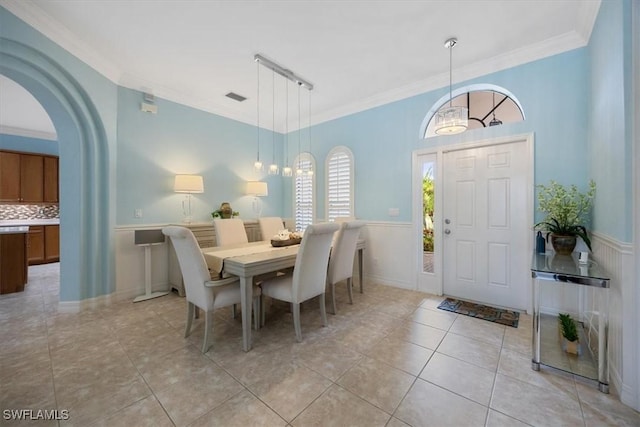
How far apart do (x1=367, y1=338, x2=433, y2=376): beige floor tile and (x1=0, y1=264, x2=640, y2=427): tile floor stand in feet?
0.04

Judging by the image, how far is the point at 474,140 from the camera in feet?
10.2

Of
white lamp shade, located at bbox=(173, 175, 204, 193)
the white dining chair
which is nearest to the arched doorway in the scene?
white lamp shade, located at bbox=(173, 175, 204, 193)

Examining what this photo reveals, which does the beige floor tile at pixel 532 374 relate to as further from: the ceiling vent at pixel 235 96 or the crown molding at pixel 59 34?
the crown molding at pixel 59 34

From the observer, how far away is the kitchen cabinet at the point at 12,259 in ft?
11.3

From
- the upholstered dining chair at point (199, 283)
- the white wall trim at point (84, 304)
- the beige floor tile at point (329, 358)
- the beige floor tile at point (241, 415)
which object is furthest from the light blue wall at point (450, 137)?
the white wall trim at point (84, 304)

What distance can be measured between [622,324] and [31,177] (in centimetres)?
892

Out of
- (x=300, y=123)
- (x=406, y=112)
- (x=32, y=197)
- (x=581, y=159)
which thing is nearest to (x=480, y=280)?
(x=581, y=159)

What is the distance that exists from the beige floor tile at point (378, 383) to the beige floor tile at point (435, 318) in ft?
3.10

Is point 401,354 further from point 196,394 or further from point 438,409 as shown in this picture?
point 196,394

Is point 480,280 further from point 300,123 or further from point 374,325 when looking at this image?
point 300,123

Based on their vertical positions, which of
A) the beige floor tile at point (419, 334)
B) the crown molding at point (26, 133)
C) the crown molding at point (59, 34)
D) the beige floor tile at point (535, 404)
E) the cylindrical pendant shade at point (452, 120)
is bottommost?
the beige floor tile at point (535, 404)

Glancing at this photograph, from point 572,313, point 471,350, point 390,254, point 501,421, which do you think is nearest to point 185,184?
point 390,254

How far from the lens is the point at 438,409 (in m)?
1.51

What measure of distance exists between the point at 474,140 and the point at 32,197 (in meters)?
8.33
